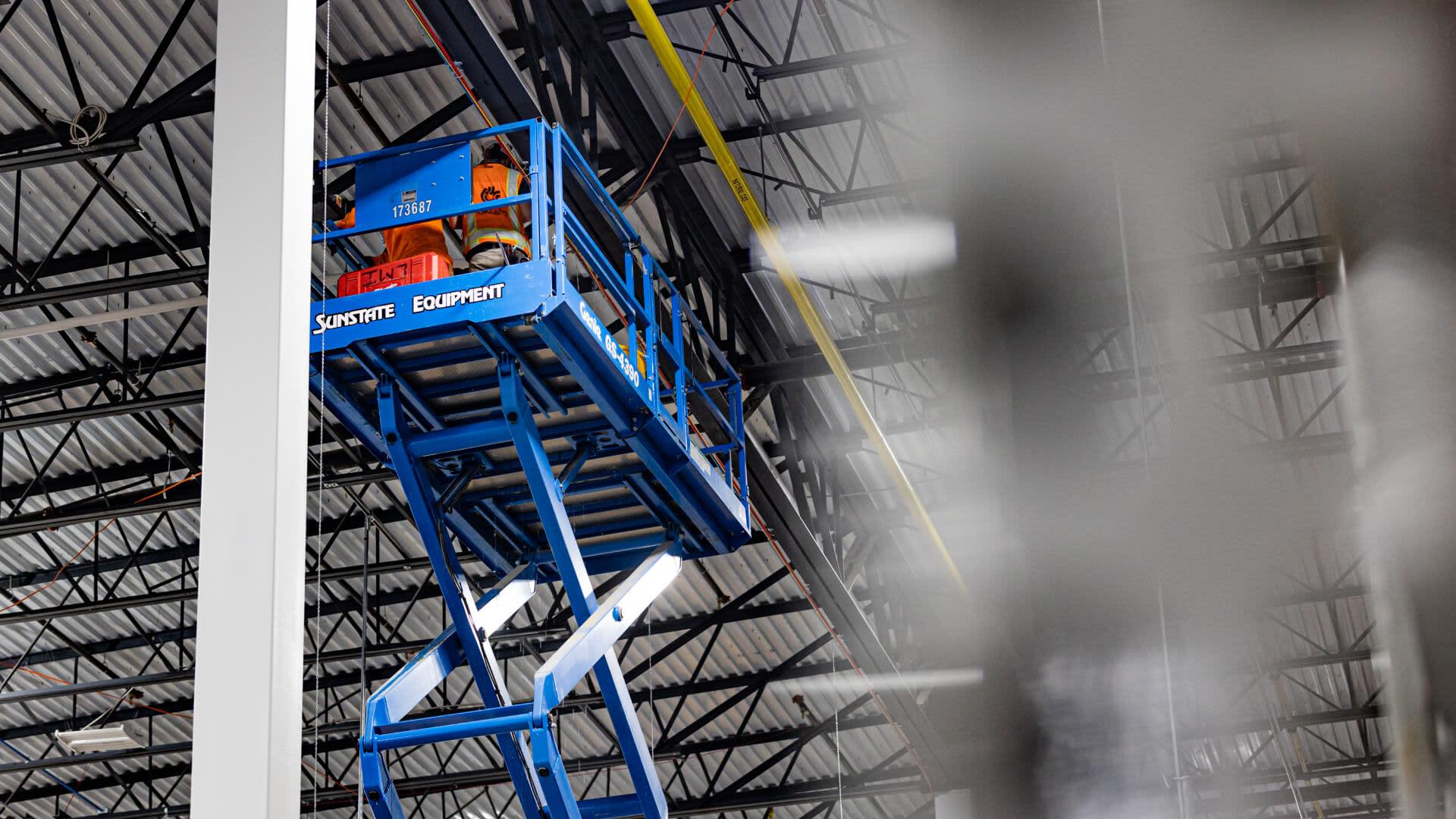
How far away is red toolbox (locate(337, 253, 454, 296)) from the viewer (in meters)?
8.41

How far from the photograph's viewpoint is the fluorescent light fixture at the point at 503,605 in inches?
376

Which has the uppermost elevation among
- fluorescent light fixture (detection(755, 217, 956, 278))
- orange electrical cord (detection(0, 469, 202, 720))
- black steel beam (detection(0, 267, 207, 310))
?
black steel beam (detection(0, 267, 207, 310))

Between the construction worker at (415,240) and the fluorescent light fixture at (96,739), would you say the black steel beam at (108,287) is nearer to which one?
the construction worker at (415,240)

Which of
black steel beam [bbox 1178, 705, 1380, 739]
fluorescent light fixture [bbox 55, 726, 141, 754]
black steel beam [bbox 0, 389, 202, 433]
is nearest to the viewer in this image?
black steel beam [bbox 1178, 705, 1380, 739]

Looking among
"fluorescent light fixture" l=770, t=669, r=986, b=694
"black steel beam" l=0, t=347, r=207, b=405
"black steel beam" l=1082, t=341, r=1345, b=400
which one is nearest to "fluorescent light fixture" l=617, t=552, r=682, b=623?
"fluorescent light fixture" l=770, t=669, r=986, b=694

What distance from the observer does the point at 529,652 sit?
1919cm

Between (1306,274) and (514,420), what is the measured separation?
7.41m

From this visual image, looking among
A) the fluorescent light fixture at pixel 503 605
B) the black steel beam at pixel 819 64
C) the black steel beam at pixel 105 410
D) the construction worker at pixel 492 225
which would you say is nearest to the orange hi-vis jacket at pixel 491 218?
the construction worker at pixel 492 225

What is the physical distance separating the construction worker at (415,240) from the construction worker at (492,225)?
17 cm

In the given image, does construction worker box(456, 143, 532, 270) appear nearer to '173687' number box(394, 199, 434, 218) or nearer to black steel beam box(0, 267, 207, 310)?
'173687' number box(394, 199, 434, 218)

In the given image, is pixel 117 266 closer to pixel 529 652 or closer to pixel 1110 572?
pixel 529 652

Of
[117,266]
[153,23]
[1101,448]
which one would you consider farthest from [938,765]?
[117,266]

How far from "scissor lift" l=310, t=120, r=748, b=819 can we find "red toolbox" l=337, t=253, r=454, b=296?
111 mm

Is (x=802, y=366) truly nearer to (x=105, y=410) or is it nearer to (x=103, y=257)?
(x=103, y=257)
